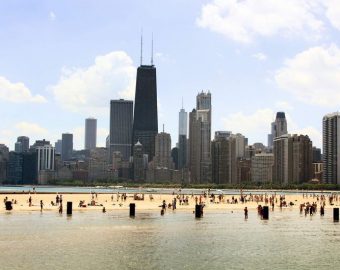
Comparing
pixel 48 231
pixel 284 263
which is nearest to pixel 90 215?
pixel 48 231

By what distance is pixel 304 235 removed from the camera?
2532 inches

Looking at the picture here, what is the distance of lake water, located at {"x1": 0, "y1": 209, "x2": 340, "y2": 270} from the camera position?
45.1 m

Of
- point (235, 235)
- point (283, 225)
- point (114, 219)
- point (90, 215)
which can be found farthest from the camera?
point (90, 215)

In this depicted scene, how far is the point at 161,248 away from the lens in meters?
52.6

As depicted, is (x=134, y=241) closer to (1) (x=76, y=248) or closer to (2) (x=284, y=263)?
(1) (x=76, y=248)

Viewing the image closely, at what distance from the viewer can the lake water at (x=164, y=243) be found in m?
45.1

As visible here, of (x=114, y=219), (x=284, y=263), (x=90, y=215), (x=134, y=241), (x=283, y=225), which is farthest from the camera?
(x=90, y=215)

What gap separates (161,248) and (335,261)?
14840 millimetres

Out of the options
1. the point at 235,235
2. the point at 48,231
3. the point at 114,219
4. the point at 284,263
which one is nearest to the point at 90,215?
the point at 114,219

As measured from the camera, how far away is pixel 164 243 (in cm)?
5600

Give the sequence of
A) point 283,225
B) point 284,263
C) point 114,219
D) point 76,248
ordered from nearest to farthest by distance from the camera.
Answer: point 284,263 < point 76,248 < point 283,225 < point 114,219

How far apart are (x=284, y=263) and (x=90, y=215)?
47.2 m

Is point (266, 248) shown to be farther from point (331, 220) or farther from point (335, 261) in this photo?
point (331, 220)

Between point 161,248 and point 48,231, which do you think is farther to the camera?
point 48,231
